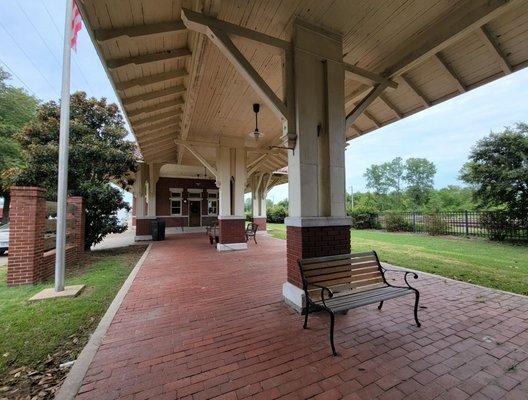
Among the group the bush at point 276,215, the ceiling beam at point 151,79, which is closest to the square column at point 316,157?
the ceiling beam at point 151,79

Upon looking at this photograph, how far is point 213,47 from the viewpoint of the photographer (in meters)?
4.14

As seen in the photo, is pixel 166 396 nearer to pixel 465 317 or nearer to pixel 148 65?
pixel 465 317

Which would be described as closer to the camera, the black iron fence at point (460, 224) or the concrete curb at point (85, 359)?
the concrete curb at point (85, 359)

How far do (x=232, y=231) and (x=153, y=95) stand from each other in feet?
16.0

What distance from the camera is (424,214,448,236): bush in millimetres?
13133

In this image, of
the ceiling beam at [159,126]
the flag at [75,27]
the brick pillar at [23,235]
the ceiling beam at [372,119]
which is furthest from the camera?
the ceiling beam at [159,126]

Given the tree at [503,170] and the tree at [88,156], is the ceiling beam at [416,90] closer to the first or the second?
the tree at [503,170]

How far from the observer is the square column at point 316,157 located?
11.5 feet

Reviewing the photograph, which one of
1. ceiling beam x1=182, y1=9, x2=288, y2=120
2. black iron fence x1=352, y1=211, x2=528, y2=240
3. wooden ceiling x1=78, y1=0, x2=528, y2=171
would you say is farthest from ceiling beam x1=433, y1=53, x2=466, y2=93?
black iron fence x1=352, y1=211, x2=528, y2=240

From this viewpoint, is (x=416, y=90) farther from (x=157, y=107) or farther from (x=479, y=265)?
(x=157, y=107)

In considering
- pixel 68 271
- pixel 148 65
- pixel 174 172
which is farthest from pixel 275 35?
pixel 174 172

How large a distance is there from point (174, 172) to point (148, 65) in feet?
39.9

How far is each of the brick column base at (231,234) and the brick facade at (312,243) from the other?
524cm

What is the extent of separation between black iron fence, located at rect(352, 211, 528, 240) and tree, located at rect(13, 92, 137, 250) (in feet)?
48.0
